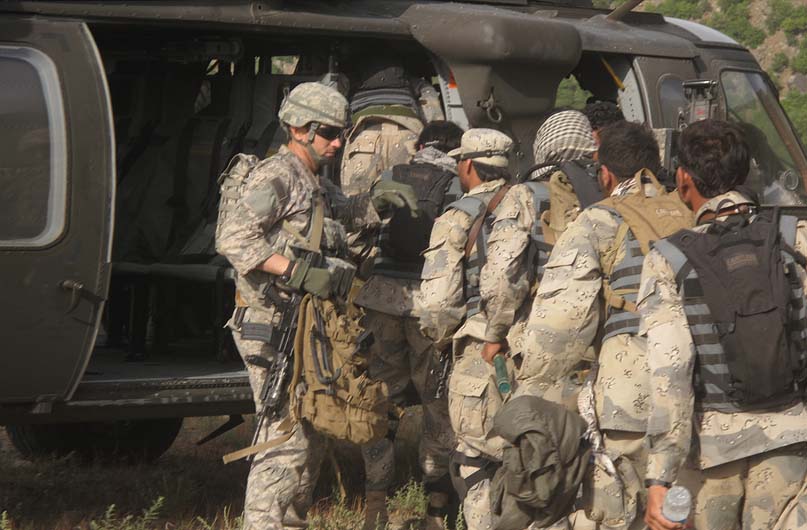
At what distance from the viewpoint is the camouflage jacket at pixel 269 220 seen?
4.82 metres

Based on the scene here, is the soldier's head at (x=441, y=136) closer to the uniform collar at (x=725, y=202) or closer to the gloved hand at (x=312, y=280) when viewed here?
the gloved hand at (x=312, y=280)

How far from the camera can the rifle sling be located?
4984 mm

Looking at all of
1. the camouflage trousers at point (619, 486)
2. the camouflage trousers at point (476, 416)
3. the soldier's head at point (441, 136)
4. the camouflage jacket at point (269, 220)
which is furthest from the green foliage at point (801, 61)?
the camouflage trousers at point (619, 486)

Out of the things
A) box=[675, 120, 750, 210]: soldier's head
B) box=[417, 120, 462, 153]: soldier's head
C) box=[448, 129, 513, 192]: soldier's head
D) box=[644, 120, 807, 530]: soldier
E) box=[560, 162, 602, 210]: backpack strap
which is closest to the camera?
box=[644, 120, 807, 530]: soldier

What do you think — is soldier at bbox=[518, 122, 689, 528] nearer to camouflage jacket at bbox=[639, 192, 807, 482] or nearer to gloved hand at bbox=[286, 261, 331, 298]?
camouflage jacket at bbox=[639, 192, 807, 482]

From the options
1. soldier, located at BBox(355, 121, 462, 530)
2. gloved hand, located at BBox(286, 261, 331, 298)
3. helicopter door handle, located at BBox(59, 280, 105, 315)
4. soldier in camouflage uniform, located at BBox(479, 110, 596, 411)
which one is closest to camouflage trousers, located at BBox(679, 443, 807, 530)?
soldier in camouflage uniform, located at BBox(479, 110, 596, 411)

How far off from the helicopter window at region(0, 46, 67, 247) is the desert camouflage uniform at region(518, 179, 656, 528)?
7.42ft

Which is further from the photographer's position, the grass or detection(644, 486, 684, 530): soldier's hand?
the grass

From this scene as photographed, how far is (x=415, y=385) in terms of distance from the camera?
19.9 ft

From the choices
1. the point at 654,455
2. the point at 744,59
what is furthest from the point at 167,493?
the point at 744,59

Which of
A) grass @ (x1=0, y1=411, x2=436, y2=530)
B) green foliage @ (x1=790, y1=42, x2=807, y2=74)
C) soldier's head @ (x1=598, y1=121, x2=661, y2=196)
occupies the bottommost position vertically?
green foliage @ (x1=790, y1=42, x2=807, y2=74)

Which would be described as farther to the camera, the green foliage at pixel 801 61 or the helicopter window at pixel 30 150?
the green foliage at pixel 801 61

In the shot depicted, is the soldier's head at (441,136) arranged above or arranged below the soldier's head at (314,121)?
below

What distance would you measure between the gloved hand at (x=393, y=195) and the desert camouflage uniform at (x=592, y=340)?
1.64m
